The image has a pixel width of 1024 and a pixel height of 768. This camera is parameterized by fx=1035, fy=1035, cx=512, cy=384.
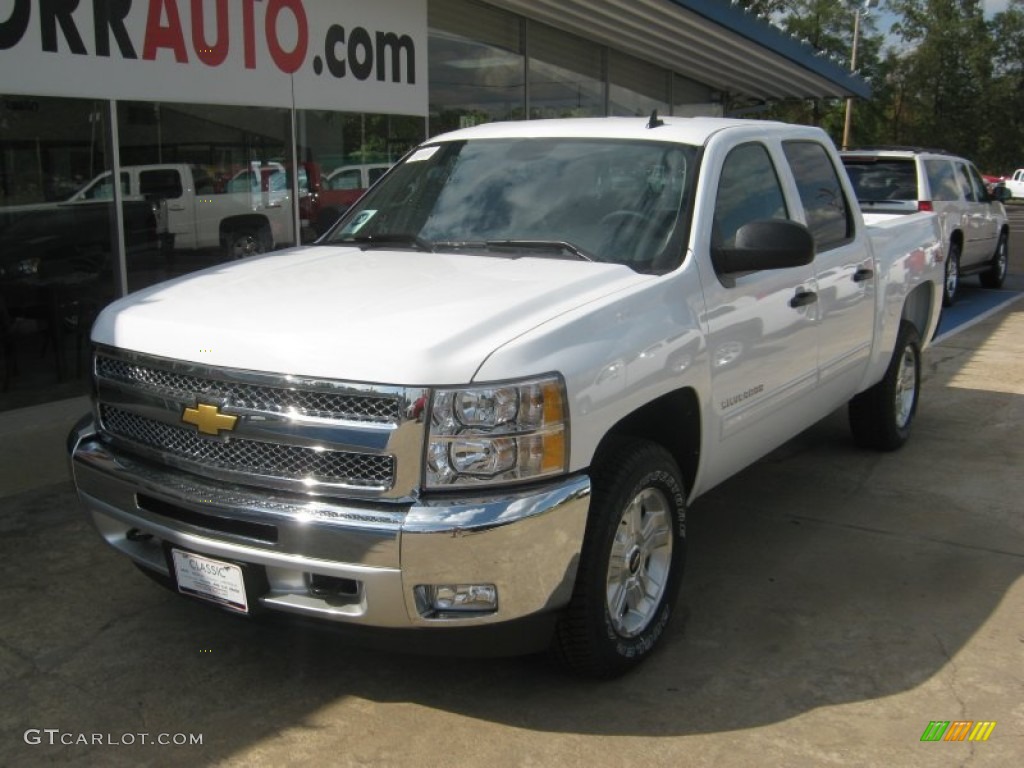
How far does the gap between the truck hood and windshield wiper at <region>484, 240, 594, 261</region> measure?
0.26 ft

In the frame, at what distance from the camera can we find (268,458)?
3.18 meters

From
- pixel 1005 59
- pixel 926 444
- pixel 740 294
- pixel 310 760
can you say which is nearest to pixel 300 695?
pixel 310 760

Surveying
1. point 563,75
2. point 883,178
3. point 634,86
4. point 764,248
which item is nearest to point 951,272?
point 883,178

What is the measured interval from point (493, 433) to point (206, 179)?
6.16 metres

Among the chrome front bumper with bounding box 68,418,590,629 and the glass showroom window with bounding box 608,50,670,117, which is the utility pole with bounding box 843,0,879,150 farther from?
the chrome front bumper with bounding box 68,418,590,629

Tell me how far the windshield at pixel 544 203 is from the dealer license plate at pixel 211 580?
166 centimetres

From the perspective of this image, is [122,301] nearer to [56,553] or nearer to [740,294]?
[56,553]

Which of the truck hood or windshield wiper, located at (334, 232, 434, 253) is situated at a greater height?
windshield wiper, located at (334, 232, 434, 253)

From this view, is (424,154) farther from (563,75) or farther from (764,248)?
(563,75)

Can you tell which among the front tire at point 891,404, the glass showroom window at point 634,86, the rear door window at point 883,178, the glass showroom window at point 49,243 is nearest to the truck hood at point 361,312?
the front tire at point 891,404

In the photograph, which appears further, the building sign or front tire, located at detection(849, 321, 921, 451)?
the building sign

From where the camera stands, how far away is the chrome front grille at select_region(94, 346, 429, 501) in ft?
9.85

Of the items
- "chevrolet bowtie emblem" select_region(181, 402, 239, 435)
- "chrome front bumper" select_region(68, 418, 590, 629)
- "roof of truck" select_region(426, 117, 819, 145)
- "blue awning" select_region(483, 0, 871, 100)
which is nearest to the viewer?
"chrome front bumper" select_region(68, 418, 590, 629)

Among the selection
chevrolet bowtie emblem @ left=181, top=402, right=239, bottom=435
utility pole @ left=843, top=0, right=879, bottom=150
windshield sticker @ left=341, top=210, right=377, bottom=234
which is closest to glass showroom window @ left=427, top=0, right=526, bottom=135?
windshield sticker @ left=341, top=210, right=377, bottom=234
